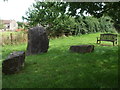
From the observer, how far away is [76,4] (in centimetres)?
443

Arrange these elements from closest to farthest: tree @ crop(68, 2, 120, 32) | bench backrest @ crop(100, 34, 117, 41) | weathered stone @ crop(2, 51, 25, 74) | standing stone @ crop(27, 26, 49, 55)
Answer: tree @ crop(68, 2, 120, 32)
weathered stone @ crop(2, 51, 25, 74)
standing stone @ crop(27, 26, 49, 55)
bench backrest @ crop(100, 34, 117, 41)

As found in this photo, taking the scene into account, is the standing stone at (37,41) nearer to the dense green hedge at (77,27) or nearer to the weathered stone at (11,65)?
the weathered stone at (11,65)

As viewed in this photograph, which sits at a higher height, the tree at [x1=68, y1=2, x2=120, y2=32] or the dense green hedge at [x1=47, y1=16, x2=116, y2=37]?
the dense green hedge at [x1=47, y1=16, x2=116, y2=37]

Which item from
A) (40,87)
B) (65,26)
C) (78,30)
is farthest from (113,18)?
(78,30)

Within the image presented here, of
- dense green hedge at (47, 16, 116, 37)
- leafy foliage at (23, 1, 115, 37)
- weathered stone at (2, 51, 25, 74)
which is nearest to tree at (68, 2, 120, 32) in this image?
weathered stone at (2, 51, 25, 74)

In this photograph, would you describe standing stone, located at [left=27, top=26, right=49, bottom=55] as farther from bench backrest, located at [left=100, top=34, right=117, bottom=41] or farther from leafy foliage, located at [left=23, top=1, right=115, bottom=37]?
bench backrest, located at [left=100, top=34, right=117, bottom=41]

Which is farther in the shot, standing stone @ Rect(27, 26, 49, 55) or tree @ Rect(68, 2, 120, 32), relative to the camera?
standing stone @ Rect(27, 26, 49, 55)

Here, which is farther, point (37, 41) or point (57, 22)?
point (57, 22)

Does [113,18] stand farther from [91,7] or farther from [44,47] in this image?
[44,47]

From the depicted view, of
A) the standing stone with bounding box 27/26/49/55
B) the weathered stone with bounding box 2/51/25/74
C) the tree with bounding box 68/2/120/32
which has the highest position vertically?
the tree with bounding box 68/2/120/32

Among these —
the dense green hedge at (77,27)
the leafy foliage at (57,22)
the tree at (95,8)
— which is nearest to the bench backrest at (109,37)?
the leafy foliage at (57,22)

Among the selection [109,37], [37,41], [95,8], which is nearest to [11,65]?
[95,8]

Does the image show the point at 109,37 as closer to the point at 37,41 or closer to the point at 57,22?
the point at 37,41

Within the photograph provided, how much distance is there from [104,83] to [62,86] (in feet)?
3.32
